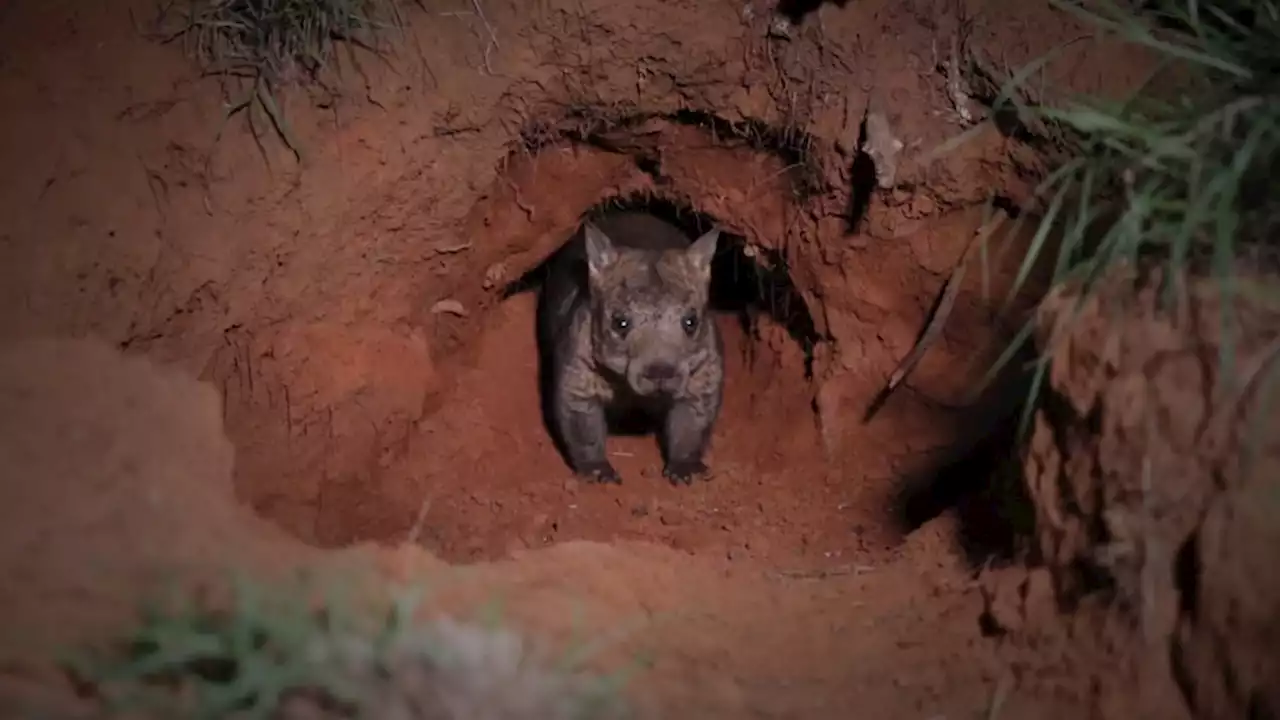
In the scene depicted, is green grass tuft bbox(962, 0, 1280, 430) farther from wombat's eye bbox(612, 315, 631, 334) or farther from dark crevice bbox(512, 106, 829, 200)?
wombat's eye bbox(612, 315, 631, 334)

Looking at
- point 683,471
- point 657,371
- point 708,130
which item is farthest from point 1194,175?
point 683,471

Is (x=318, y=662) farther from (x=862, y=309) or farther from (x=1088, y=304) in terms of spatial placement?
(x=862, y=309)

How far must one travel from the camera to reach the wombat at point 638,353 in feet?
16.3

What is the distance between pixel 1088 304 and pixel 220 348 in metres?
2.83

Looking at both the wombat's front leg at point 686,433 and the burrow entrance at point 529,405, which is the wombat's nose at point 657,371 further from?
the burrow entrance at point 529,405

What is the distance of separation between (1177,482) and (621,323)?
116 inches

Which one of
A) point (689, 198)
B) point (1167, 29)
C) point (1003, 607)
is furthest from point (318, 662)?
point (689, 198)

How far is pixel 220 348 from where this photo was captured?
152 inches

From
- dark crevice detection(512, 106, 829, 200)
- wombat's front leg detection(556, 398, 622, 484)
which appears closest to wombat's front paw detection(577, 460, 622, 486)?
wombat's front leg detection(556, 398, 622, 484)

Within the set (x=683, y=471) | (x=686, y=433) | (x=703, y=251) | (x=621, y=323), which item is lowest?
(x=683, y=471)

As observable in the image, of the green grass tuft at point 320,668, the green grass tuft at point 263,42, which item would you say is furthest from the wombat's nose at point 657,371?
the green grass tuft at point 320,668

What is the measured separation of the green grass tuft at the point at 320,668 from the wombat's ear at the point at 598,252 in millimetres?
2917

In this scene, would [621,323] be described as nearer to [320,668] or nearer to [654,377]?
[654,377]

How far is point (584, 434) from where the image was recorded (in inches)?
202
